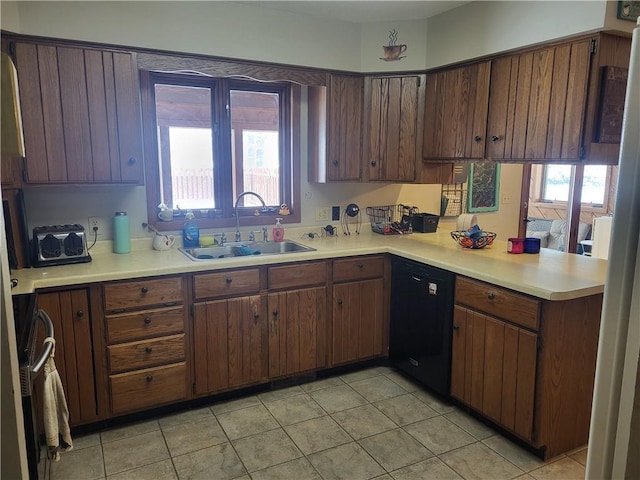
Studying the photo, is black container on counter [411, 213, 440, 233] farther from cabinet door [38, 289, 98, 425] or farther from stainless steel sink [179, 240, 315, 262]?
cabinet door [38, 289, 98, 425]

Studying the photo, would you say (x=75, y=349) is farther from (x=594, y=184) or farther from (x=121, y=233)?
(x=594, y=184)

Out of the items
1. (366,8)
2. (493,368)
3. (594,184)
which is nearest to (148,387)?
(493,368)

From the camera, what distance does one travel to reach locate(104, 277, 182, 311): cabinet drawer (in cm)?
249

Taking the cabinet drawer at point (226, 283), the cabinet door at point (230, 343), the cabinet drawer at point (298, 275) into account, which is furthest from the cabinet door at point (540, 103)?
the cabinet door at point (230, 343)

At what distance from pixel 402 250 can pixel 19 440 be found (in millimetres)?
2614

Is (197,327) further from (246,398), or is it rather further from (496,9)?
(496,9)

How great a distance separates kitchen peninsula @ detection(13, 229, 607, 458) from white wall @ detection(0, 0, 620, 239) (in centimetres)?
40

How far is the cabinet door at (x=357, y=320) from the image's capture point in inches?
126

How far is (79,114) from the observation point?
2578 mm

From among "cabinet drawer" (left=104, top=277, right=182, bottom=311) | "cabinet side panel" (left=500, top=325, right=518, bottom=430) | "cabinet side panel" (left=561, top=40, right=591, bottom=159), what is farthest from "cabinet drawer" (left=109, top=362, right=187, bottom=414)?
"cabinet side panel" (left=561, top=40, right=591, bottom=159)

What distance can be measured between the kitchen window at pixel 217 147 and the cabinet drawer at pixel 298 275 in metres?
0.65

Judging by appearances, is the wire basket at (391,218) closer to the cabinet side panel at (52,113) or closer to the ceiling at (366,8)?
the ceiling at (366,8)

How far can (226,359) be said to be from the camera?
285cm

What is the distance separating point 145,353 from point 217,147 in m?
1.50
